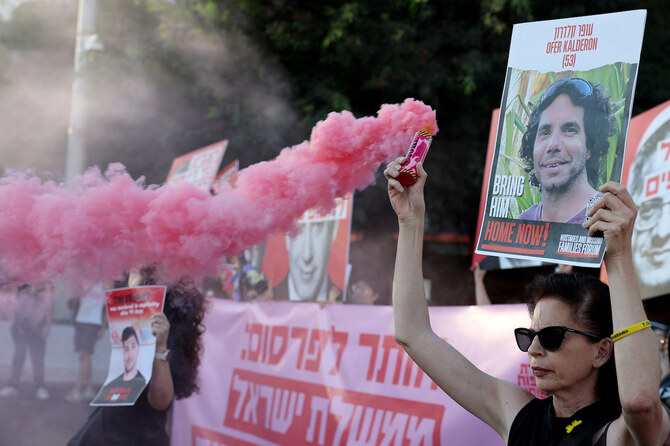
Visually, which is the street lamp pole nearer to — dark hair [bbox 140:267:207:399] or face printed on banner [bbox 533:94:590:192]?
dark hair [bbox 140:267:207:399]

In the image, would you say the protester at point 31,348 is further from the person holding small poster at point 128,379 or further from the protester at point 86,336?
the person holding small poster at point 128,379

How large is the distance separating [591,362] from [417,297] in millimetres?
595

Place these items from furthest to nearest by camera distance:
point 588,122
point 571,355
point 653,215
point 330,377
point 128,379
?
point 653,215
point 330,377
point 128,379
point 588,122
point 571,355

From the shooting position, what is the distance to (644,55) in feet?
30.5

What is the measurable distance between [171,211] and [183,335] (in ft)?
3.47

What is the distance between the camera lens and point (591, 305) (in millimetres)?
2203

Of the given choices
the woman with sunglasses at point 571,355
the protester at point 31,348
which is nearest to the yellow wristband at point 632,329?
the woman with sunglasses at point 571,355

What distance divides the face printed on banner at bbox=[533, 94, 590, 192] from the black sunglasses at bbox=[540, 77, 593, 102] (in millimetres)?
36

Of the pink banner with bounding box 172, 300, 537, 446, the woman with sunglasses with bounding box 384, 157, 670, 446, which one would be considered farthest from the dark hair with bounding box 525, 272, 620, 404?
the pink banner with bounding box 172, 300, 537, 446

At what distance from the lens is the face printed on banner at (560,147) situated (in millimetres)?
2375

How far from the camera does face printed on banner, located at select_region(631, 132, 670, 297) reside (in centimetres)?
447

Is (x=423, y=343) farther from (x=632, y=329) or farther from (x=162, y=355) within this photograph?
(x=162, y=355)

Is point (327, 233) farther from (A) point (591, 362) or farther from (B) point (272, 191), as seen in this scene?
(A) point (591, 362)

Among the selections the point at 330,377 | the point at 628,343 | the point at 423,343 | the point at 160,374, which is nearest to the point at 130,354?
the point at 160,374
